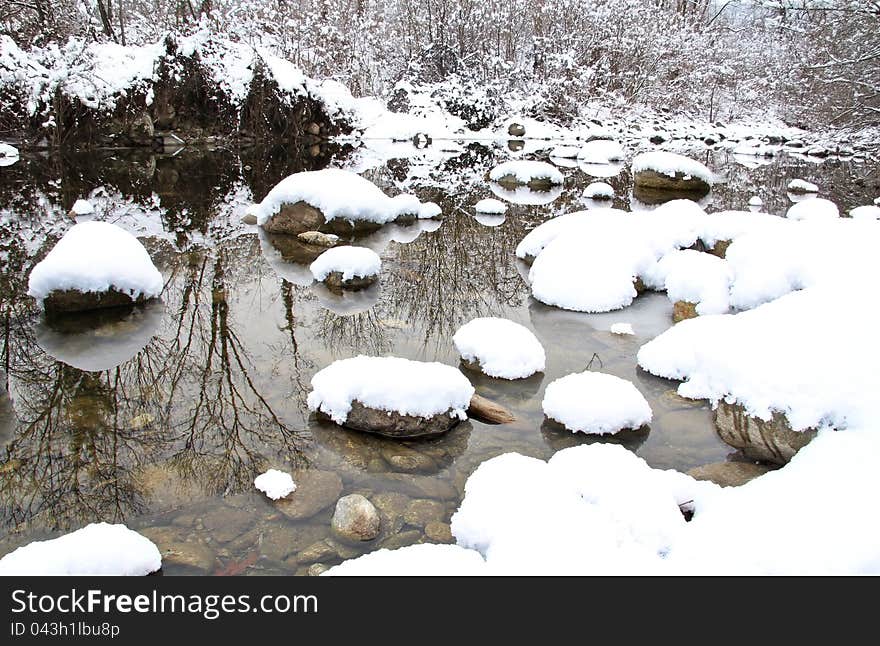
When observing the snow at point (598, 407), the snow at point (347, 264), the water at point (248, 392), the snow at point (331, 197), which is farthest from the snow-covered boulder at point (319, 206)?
the snow at point (598, 407)

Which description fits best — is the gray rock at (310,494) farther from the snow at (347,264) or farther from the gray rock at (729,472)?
the snow at (347,264)

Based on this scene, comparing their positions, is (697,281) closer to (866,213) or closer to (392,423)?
(392,423)

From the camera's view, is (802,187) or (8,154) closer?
(802,187)

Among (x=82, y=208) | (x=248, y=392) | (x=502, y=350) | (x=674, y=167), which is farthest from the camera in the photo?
(x=674, y=167)

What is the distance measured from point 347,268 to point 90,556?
393 cm

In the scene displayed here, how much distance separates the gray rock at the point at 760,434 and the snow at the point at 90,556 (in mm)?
2751

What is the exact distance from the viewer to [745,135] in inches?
842

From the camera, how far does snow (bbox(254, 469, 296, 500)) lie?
9.61 ft

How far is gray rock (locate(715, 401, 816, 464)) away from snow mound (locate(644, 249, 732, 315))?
220 cm

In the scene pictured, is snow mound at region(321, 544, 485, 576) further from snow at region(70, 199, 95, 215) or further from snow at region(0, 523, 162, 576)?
snow at region(70, 199, 95, 215)

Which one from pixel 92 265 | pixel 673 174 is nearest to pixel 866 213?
pixel 673 174

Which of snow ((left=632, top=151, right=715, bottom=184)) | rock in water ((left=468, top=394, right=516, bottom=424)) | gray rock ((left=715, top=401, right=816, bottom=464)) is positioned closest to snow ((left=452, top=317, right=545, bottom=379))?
rock in water ((left=468, top=394, right=516, bottom=424))

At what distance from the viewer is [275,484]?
297 cm

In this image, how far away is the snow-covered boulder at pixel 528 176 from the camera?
12.0 metres
